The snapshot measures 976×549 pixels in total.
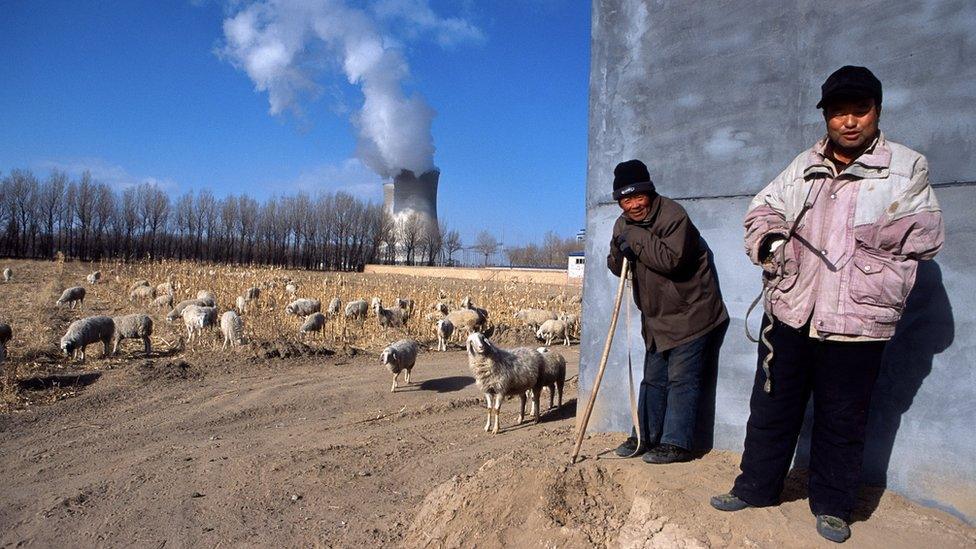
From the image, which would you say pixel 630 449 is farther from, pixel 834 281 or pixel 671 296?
pixel 834 281

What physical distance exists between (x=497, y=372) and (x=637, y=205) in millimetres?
2912

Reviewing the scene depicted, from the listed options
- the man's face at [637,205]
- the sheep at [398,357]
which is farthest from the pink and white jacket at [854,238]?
the sheep at [398,357]

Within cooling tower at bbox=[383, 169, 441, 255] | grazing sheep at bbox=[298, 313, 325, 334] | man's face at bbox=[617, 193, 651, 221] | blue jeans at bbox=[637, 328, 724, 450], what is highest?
cooling tower at bbox=[383, 169, 441, 255]

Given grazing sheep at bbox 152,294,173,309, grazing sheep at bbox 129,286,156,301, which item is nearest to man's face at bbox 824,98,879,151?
grazing sheep at bbox 152,294,173,309

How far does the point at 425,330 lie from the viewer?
1341cm

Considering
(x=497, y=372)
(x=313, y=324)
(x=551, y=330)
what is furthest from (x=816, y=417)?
(x=313, y=324)

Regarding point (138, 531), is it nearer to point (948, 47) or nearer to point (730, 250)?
point (730, 250)

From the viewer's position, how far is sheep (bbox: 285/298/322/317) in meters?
14.3

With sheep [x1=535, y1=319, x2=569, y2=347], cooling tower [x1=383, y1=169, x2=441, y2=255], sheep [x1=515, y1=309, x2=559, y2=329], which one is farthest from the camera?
cooling tower [x1=383, y1=169, x2=441, y2=255]

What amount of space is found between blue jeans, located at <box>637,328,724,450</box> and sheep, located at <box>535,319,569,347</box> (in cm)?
873

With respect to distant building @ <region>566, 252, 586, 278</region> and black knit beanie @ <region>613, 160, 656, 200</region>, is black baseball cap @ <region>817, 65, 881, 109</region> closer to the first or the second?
black knit beanie @ <region>613, 160, 656, 200</region>

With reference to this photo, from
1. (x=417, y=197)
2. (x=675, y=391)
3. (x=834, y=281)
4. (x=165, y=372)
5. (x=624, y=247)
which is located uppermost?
(x=417, y=197)

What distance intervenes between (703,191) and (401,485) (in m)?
3.15

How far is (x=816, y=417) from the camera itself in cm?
275
